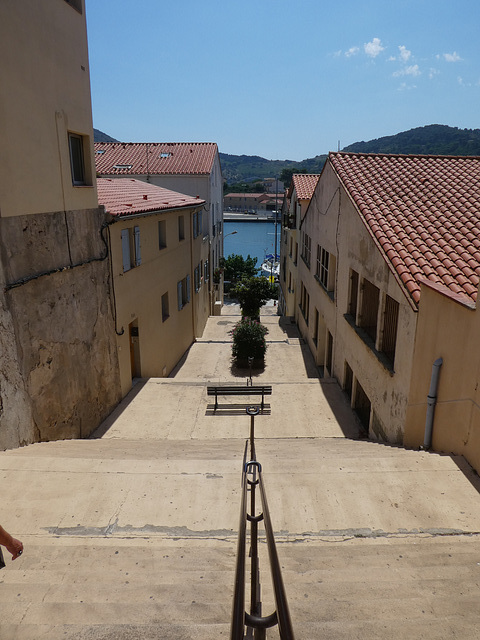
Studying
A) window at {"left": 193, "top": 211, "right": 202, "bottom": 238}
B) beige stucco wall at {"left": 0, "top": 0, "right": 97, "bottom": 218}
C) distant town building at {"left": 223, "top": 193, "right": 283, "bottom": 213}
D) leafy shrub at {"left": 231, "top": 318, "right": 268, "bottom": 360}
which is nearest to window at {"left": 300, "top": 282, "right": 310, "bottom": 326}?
leafy shrub at {"left": 231, "top": 318, "right": 268, "bottom": 360}

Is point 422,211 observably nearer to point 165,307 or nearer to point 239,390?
point 239,390

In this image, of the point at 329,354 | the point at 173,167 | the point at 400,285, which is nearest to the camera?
the point at 400,285

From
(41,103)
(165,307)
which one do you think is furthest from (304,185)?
(41,103)

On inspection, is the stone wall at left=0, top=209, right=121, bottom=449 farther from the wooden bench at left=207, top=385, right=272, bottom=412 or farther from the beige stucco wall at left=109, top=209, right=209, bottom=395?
the wooden bench at left=207, top=385, right=272, bottom=412

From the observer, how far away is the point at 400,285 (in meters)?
6.95

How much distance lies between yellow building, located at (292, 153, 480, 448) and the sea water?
74.7 meters

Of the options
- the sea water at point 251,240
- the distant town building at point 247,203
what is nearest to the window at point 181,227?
the sea water at point 251,240

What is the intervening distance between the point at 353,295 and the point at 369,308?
0.87 metres

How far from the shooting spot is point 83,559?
12.5ft

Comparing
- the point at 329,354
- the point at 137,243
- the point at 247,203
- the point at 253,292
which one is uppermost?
the point at 137,243

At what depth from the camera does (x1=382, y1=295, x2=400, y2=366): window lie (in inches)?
330

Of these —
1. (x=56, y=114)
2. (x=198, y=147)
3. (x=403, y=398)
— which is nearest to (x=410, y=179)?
(x=403, y=398)

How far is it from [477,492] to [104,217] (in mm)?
8490

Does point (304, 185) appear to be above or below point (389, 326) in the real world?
above
